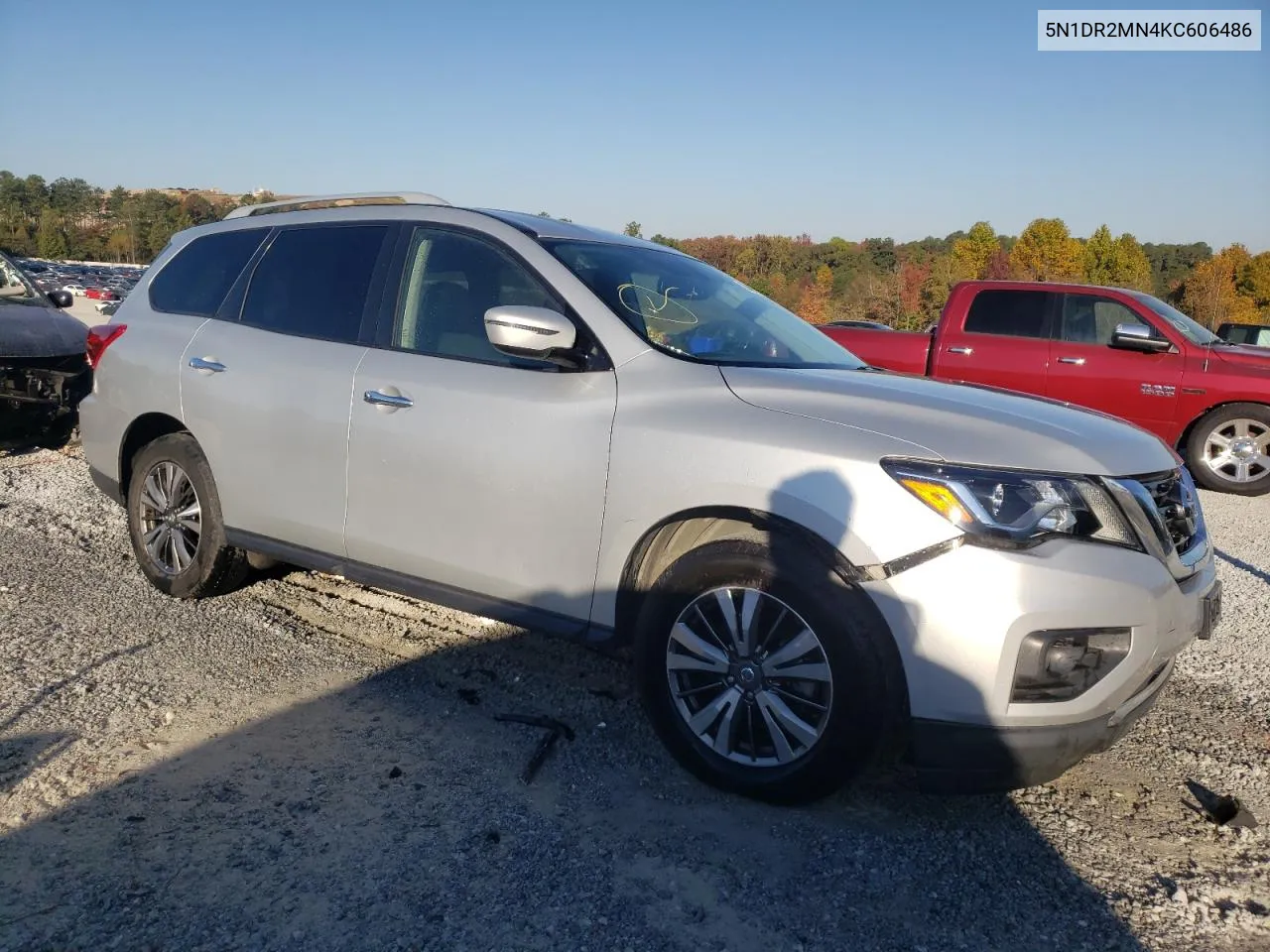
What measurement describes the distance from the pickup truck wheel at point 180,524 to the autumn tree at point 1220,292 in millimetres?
64307

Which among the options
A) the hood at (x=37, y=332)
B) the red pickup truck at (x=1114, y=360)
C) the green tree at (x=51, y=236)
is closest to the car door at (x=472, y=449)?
the hood at (x=37, y=332)

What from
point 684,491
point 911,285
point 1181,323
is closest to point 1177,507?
point 684,491

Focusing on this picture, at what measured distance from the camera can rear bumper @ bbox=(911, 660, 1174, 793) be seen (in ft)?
8.92

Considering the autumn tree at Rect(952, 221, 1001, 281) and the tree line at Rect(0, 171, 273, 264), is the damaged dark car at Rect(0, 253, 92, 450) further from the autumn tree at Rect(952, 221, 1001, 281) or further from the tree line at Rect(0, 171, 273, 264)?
the tree line at Rect(0, 171, 273, 264)

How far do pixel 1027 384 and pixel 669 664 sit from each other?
7.71 meters

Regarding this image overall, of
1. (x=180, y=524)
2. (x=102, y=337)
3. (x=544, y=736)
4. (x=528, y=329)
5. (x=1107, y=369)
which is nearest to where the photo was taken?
(x=528, y=329)

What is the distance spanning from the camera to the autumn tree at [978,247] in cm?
8031

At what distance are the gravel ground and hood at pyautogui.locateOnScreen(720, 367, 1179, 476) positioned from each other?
46.1 inches

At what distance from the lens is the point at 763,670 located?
302 cm

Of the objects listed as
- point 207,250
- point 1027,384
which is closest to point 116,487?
point 207,250

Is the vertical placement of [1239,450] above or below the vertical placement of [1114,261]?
below

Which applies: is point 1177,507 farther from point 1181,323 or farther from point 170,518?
point 1181,323

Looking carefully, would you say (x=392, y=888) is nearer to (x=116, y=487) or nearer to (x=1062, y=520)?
(x=1062, y=520)

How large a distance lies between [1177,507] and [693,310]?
1864mm
